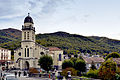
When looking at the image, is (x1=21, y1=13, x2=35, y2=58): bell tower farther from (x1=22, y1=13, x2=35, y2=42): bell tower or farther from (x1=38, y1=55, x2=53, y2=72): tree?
(x1=38, y1=55, x2=53, y2=72): tree

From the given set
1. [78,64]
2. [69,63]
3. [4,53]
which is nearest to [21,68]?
[69,63]

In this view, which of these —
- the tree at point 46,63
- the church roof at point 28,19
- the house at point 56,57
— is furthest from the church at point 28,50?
the tree at point 46,63

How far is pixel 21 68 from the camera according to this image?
2311 inches

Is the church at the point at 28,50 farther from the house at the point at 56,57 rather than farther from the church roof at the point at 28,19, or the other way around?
the house at the point at 56,57

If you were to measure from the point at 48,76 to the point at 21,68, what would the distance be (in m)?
29.7

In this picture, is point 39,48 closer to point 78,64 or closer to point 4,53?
point 78,64

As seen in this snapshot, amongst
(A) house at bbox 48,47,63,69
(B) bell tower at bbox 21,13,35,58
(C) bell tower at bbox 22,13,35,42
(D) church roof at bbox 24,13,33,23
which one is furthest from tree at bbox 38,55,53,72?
(A) house at bbox 48,47,63,69

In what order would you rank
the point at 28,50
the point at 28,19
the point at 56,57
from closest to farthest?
the point at 28,50, the point at 28,19, the point at 56,57

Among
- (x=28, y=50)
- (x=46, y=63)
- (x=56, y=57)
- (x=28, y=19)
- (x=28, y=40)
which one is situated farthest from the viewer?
(x=56, y=57)

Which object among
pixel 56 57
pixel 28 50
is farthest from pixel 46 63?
pixel 56 57

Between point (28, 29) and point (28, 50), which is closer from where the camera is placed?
point (28, 29)

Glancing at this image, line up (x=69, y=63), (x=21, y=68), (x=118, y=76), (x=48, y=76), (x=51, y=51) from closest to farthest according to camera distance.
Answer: (x=118, y=76), (x=48, y=76), (x=69, y=63), (x=21, y=68), (x=51, y=51)

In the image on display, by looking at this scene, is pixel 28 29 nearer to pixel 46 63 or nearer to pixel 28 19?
pixel 28 19

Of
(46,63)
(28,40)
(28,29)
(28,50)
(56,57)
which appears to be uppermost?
(28,29)
